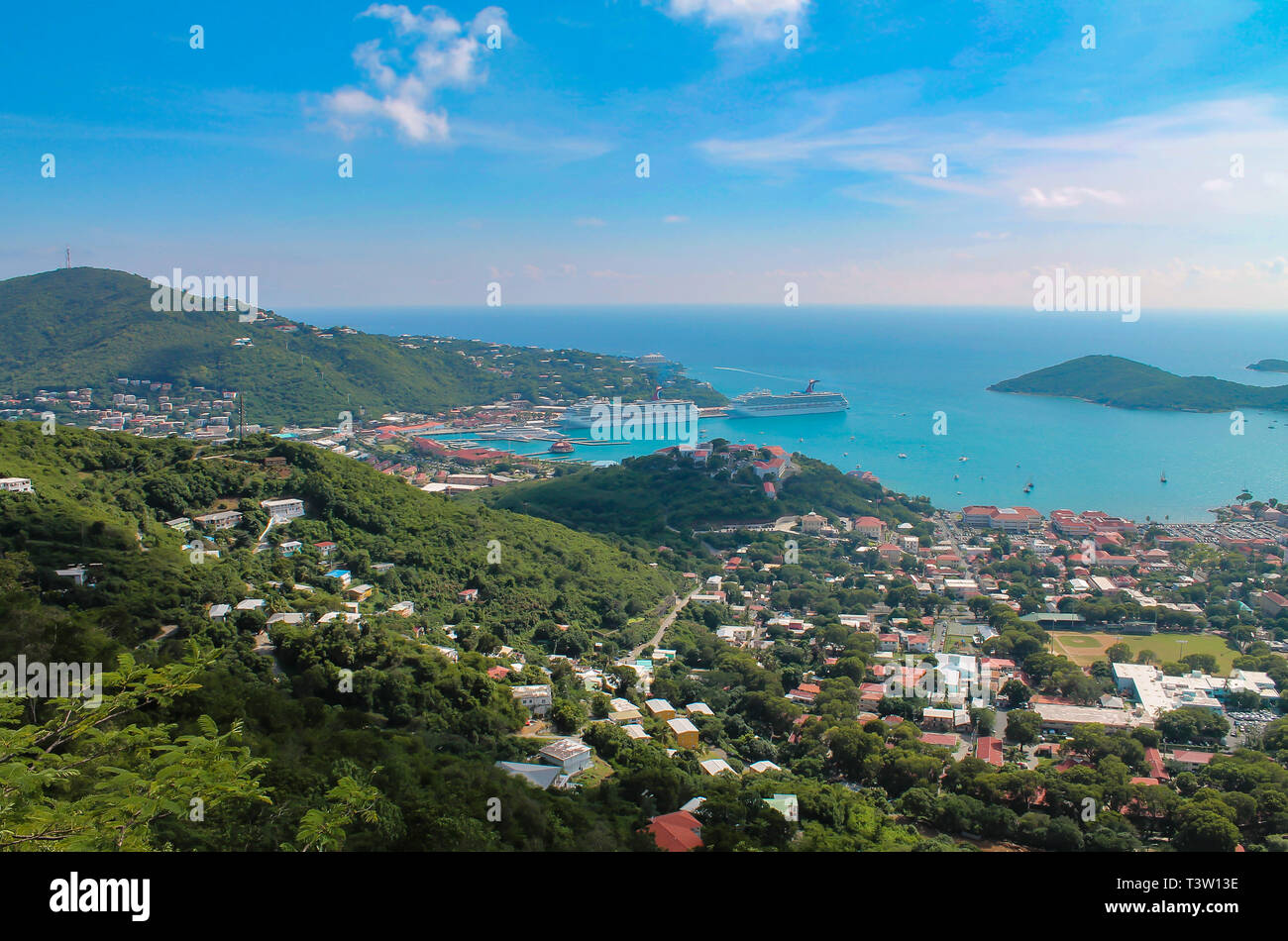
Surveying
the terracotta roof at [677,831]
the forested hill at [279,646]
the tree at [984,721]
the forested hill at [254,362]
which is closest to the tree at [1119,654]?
the tree at [984,721]

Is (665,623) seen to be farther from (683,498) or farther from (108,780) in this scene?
(108,780)

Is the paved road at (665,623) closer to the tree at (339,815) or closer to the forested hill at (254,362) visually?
the tree at (339,815)

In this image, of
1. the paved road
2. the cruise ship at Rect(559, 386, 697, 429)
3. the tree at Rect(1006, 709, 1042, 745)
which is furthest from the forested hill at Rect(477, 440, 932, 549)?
the cruise ship at Rect(559, 386, 697, 429)

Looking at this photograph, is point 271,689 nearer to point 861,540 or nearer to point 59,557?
point 59,557

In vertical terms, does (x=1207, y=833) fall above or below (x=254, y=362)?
below

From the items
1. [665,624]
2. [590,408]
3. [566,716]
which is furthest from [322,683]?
[590,408]
